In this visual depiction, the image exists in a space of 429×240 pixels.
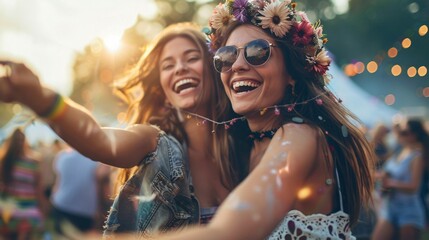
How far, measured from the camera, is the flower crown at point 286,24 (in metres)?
2.57

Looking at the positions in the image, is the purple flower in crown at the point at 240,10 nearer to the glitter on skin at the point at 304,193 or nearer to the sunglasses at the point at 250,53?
the sunglasses at the point at 250,53

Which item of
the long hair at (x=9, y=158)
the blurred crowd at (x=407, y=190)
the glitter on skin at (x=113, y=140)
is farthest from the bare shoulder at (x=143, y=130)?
the blurred crowd at (x=407, y=190)

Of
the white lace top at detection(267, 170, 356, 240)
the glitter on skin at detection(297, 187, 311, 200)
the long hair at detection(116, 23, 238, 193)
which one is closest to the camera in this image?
the glitter on skin at detection(297, 187, 311, 200)

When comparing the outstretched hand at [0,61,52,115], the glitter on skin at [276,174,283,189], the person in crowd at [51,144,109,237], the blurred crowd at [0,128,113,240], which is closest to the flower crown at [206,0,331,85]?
the glitter on skin at [276,174,283,189]

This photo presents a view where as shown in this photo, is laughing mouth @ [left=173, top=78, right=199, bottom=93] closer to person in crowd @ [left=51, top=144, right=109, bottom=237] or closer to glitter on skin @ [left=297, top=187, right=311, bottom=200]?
glitter on skin @ [left=297, top=187, right=311, bottom=200]

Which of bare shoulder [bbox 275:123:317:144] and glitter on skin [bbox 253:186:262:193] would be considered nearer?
glitter on skin [bbox 253:186:262:193]

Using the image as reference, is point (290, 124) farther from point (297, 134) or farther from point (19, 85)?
point (19, 85)

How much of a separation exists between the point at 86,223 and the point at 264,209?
5896mm

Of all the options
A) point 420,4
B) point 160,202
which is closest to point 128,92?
point 160,202

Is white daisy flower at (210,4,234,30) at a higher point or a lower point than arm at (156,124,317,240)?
higher

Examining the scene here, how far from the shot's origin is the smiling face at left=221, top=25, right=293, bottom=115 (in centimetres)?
245

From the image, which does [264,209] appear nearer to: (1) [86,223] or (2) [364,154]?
(2) [364,154]

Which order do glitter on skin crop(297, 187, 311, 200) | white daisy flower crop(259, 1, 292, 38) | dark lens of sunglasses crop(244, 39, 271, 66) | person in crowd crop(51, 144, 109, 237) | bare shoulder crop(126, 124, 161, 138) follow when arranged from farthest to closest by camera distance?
1. person in crowd crop(51, 144, 109, 237)
2. bare shoulder crop(126, 124, 161, 138)
3. white daisy flower crop(259, 1, 292, 38)
4. dark lens of sunglasses crop(244, 39, 271, 66)
5. glitter on skin crop(297, 187, 311, 200)

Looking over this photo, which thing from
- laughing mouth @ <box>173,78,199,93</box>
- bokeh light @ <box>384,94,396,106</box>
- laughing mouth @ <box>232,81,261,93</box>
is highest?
bokeh light @ <box>384,94,396,106</box>
